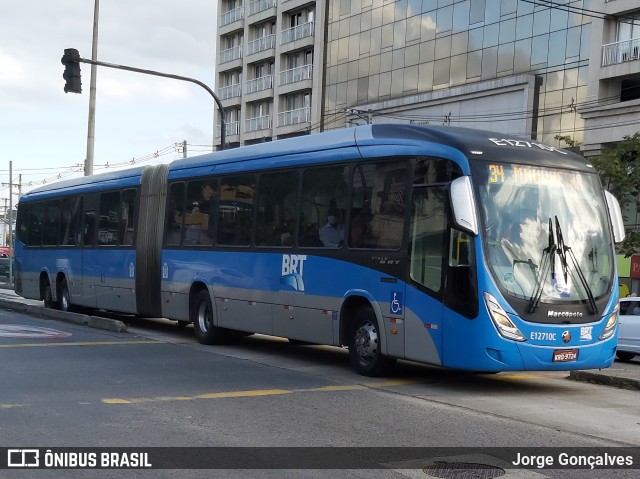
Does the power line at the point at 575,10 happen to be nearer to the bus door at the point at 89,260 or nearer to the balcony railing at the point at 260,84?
the bus door at the point at 89,260

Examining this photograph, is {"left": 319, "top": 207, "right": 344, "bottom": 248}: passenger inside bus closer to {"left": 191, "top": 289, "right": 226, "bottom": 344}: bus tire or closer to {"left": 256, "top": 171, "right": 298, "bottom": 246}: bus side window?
{"left": 256, "top": 171, "right": 298, "bottom": 246}: bus side window

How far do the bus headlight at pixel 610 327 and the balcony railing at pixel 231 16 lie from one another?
58.7 metres

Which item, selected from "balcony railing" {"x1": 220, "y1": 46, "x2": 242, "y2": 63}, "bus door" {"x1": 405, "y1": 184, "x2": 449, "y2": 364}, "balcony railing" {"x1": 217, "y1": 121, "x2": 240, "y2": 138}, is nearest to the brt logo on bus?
"bus door" {"x1": 405, "y1": 184, "x2": 449, "y2": 364}

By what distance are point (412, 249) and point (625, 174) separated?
2157cm

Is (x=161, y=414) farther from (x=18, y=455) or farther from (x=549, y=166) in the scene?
(x=549, y=166)

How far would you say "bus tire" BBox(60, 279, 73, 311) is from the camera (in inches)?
942

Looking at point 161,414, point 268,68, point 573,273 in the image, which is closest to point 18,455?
point 161,414

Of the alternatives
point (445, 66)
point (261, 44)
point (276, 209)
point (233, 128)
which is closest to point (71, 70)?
point (276, 209)

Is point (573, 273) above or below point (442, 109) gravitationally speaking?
below

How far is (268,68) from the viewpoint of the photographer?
214ft

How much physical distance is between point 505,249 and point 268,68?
2173 inches

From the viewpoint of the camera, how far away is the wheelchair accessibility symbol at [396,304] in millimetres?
12383

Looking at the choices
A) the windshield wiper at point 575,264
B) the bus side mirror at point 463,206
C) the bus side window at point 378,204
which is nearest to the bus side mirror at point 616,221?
the windshield wiper at point 575,264

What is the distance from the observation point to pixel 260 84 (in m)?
65.0
